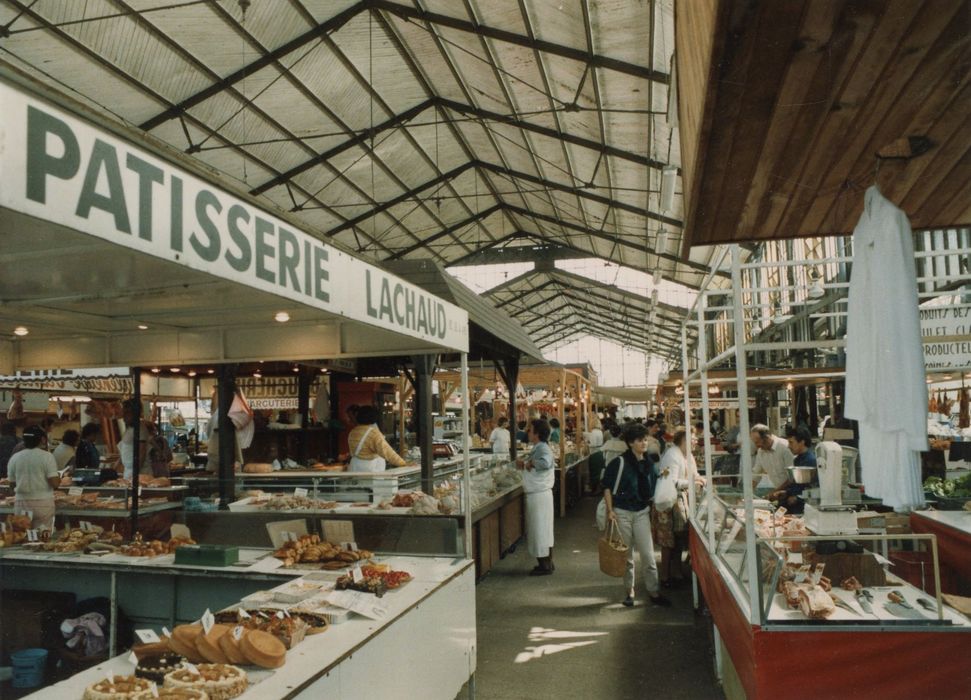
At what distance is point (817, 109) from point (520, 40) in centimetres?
935

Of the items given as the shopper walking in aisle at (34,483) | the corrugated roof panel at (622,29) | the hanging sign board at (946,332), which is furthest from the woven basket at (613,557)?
the corrugated roof panel at (622,29)

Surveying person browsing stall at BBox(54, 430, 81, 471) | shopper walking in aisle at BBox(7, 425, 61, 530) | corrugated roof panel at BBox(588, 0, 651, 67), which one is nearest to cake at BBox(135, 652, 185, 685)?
shopper walking in aisle at BBox(7, 425, 61, 530)

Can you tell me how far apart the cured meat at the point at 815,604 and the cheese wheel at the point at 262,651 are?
8.37 ft

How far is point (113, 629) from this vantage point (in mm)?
5250

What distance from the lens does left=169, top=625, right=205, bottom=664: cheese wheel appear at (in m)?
3.17

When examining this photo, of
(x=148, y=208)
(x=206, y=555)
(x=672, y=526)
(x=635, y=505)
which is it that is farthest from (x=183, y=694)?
(x=672, y=526)

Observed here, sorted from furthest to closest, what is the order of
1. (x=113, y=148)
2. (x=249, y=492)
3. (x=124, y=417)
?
1. (x=124, y=417)
2. (x=249, y=492)
3. (x=113, y=148)

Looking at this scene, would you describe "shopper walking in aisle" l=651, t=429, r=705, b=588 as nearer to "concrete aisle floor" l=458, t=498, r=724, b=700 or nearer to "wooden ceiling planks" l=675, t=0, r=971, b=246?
"concrete aisle floor" l=458, t=498, r=724, b=700

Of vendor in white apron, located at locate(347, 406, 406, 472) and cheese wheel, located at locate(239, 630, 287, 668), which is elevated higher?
A: vendor in white apron, located at locate(347, 406, 406, 472)

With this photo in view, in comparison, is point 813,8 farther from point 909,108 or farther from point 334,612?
point 334,612

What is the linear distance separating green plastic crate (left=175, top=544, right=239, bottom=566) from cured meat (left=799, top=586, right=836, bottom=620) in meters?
3.72

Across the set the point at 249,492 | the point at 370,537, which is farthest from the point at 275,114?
the point at 370,537

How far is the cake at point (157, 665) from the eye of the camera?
9.50 feet

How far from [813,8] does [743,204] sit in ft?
4.84
